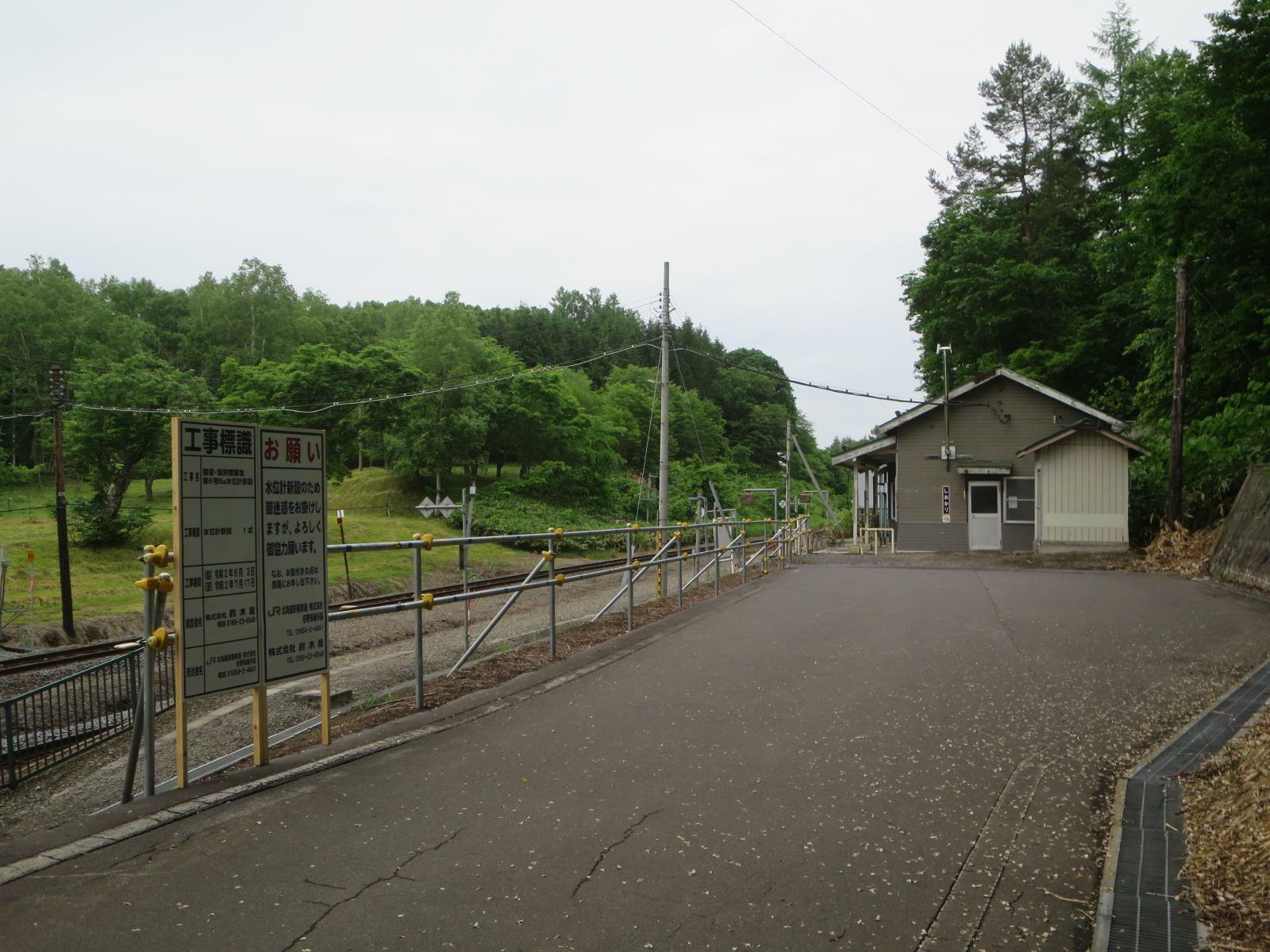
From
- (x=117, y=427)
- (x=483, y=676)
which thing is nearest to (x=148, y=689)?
(x=483, y=676)

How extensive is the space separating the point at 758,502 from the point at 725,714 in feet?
191

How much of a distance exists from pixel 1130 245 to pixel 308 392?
1515 inches

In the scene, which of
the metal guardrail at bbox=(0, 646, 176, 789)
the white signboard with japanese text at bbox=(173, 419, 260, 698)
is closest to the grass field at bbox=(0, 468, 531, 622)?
the metal guardrail at bbox=(0, 646, 176, 789)

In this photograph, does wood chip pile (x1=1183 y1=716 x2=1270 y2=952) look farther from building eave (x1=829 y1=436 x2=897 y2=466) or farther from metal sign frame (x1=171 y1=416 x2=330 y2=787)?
building eave (x1=829 y1=436 x2=897 y2=466)

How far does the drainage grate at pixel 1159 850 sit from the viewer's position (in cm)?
325

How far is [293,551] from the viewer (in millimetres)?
5375

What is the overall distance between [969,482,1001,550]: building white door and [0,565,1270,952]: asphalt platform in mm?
22480

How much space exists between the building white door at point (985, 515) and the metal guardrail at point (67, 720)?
80.3 feet

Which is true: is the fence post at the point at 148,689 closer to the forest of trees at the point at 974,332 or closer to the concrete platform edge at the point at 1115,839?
the concrete platform edge at the point at 1115,839

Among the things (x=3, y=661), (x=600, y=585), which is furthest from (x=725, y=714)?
(x=600, y=585)

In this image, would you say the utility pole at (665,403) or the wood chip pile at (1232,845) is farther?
the utility pole at (665,403)

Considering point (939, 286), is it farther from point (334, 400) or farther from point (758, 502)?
point (334, 400)

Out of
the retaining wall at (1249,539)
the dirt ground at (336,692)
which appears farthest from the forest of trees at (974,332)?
the dirt ground at (336,692)

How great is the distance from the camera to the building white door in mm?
29688
